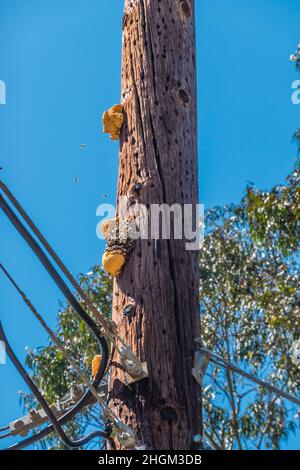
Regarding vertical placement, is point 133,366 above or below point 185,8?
below

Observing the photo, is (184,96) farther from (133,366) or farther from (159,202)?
(133,366)

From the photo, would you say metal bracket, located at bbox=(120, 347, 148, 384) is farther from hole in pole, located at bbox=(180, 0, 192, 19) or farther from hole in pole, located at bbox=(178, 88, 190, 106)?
hole in pole, located at bbox=(180, 0, 192, 19)

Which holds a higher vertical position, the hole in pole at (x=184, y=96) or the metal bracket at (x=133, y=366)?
the hole in pole at (x=184, y=96)

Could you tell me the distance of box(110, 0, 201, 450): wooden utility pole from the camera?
475 cm

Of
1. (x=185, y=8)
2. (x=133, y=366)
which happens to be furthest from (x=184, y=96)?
(x=133, y=366)

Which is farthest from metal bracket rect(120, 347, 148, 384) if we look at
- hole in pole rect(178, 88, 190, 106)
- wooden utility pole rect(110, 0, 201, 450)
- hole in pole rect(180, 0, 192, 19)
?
hole in pole rect(180, 0, 192, 19)

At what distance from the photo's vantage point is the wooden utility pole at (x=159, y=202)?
4754 millimetres

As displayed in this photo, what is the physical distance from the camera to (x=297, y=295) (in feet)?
49.1

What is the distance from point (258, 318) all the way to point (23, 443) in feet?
35.6

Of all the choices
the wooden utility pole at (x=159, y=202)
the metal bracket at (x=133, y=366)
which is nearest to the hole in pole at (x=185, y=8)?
the wooden utility pole at (x=159, y=202)

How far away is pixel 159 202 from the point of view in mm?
5238

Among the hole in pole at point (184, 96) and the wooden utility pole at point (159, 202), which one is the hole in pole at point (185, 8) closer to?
the wooden utility pole at point (159, 202)
